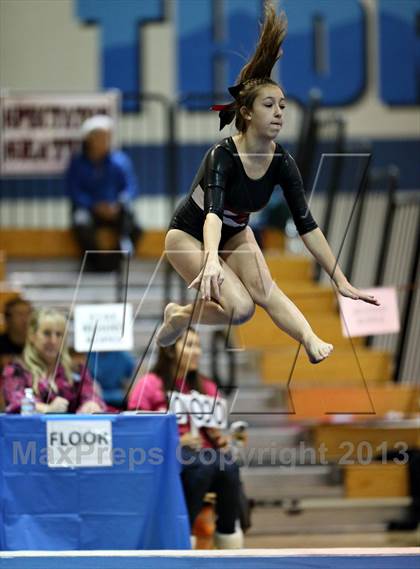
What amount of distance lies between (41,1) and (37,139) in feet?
6.04

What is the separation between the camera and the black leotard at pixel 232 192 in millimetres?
4039

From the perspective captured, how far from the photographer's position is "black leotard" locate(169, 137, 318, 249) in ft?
13.3

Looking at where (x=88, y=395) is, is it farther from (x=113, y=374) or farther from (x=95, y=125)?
(x=95, y=125)

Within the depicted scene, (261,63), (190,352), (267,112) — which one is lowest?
(190,352)

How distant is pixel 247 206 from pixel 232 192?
7cm

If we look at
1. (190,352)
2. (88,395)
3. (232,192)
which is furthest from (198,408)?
(232,192)

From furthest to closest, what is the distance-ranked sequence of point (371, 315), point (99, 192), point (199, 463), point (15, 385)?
point (99, 192)
point (371, 315)
point (199, 463)
point (15, 385)

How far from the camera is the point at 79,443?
16.6ft

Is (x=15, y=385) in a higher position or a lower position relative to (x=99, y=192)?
lower

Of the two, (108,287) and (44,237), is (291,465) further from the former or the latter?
(44,237)

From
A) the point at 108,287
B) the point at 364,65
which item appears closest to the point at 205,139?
the point at 364,65

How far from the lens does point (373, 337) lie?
8.44 metres

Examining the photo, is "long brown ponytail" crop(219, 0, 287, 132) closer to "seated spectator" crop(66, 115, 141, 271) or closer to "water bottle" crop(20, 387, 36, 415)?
"water bottle" crop(20, 387, 36, 415)

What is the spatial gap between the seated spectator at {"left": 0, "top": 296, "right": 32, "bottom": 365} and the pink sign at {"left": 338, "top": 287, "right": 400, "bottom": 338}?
5.38 ft
